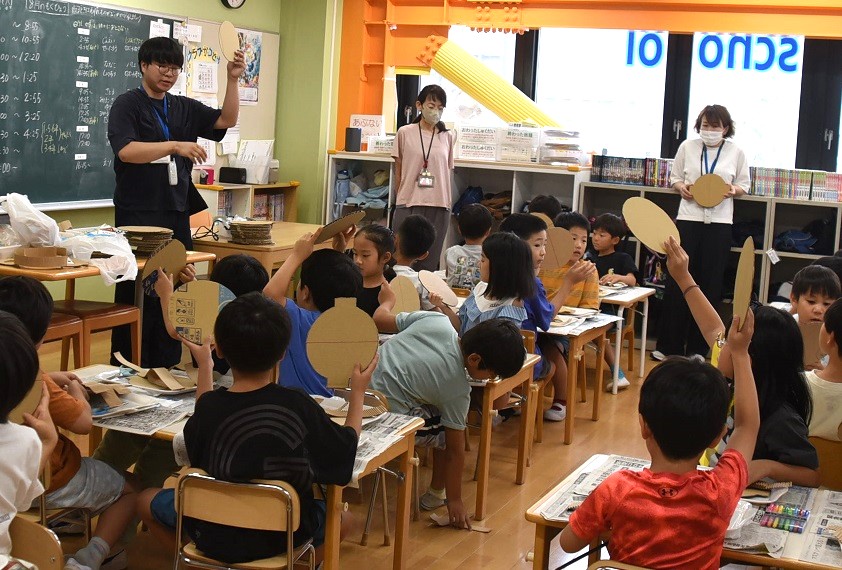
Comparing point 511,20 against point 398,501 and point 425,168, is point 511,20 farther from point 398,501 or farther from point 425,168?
point 398,501

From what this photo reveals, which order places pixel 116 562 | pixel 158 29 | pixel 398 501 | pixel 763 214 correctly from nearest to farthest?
pixel 398 501 < pixel 116 562 < pixel 158 29 < pixel 763 214

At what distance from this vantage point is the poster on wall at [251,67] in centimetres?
811

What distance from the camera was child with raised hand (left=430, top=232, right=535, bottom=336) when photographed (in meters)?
4.32

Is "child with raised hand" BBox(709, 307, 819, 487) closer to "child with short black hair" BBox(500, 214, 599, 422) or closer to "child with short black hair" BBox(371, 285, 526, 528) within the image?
"child with short black hair" BBox(371, 285, 526, 528)

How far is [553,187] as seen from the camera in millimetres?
8039

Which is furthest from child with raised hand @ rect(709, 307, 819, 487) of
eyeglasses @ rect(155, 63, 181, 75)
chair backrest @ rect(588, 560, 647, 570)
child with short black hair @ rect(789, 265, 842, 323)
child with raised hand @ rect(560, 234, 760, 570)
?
eyeglasses @ rect(155, 63, 181, 75)

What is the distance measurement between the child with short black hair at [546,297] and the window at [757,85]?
292 centimetres

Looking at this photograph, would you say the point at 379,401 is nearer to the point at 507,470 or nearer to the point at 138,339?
the point at 507,470

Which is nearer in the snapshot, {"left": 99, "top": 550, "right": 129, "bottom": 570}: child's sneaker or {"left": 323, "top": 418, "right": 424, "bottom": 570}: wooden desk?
{"left": 323, "top": 418, "right": 424, "bottom": 570}: wooden desk

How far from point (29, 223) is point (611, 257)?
11.6 feet

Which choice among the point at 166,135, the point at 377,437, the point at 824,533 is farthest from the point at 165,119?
the point at 824,533

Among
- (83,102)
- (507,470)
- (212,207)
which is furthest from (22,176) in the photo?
(507,470)

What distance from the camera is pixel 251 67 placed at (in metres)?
8.22

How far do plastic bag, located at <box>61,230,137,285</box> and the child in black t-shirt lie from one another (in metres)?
2.94
